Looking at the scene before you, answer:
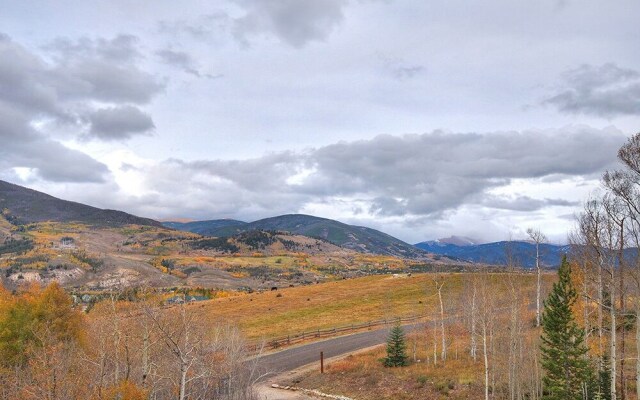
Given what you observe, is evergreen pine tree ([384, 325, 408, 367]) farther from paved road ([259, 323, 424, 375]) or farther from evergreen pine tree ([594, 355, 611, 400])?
evergreen pine tree ([594, 355, 611, 400])

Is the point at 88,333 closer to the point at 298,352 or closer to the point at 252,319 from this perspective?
the point at 298,352

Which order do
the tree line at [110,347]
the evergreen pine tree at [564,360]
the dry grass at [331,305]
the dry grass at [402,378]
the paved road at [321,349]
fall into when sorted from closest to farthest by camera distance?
the evergreen pine tree at [564,360] → the tree line at [110,347] → the dry grass at [402,378] → the paved road at [321,349] → the dry grass at [331,305]

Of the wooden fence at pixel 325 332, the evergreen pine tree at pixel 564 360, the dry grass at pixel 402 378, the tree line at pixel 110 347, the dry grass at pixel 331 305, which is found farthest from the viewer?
the dry grass at pixel 331 305

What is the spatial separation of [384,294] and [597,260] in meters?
73.9

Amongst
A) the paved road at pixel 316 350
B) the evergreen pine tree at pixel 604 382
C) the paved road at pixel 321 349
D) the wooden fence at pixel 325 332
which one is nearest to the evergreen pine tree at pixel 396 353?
the paved road at pixel 321 349

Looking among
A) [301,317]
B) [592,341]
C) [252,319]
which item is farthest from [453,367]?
[252,319]

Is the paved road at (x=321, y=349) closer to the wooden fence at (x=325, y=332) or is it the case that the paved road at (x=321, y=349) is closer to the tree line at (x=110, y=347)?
the wooden fence at (x=325, y=332)

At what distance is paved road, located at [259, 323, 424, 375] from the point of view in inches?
2276

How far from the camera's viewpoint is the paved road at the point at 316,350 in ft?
190

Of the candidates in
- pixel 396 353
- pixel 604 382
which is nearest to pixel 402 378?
pixel 396 353

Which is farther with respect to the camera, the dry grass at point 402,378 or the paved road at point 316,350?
the paved road at point 316,350

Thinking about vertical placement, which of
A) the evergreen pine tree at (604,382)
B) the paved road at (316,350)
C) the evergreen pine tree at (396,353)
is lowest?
the paved road at (316,350)

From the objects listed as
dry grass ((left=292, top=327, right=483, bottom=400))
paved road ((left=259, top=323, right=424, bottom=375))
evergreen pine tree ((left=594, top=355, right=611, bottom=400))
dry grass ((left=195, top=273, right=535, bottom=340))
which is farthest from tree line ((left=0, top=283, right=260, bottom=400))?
evergreen pine tree ((left=594, top=355, right=611, bottom=400))

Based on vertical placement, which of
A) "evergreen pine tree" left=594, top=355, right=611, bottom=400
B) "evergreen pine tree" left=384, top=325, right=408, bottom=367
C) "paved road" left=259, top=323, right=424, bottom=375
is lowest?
"paved road" left=259, top=323, right=424, bottom=375
